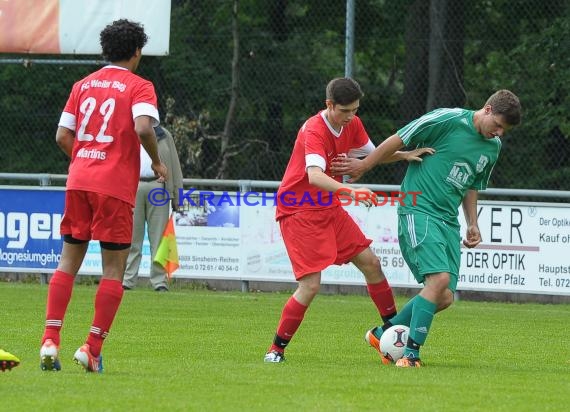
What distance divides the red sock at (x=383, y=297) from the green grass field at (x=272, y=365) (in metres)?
0.33

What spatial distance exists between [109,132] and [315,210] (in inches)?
65.1

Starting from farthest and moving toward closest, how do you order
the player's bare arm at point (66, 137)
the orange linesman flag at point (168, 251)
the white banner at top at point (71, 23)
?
the white banner at top at point (71, 23) → the orange linesman flag at point (168, 251) → the player's bare arm at point (66, 137)

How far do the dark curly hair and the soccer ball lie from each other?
8.06 feet

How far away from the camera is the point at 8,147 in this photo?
20266 millimetres

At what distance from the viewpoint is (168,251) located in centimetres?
1527

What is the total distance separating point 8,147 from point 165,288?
19.7ft

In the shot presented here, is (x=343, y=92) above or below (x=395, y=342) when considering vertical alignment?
above

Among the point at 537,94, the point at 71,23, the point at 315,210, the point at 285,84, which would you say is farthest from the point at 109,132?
the point at 285,84

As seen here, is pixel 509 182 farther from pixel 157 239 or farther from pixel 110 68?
pixel 110 68

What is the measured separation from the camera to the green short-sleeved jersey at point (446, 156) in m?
8.34

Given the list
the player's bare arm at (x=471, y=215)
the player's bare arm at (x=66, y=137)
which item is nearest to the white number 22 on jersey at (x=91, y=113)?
the player's bare arm at (x=66, y=137)

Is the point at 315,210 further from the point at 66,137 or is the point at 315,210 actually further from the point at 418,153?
the point at 66,137

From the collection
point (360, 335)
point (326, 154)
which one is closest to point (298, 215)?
point (326, 154)

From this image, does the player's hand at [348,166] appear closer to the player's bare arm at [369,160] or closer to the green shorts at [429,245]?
the player's bare arm at [369,160]
